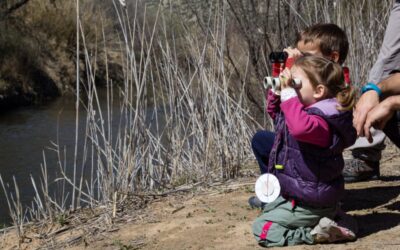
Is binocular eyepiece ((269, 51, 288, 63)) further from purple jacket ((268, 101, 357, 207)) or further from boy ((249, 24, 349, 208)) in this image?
purple jacket ((268, 101, 357, 207))

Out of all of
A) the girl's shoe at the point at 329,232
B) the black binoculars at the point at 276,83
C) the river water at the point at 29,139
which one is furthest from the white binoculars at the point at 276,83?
the river water at the point at 29,139

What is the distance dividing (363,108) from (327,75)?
0.72ft

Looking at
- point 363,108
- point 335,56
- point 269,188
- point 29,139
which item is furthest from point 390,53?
point 29,139

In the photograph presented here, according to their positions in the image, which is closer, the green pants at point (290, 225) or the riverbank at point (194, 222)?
the green pants at point (290, 225)

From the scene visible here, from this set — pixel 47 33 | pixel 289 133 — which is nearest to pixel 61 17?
pixel 47 33

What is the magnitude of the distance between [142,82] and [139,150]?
41 cm

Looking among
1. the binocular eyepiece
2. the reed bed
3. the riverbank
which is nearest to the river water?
the reed bed

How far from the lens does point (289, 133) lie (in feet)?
9.62

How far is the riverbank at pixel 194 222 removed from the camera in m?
3.05

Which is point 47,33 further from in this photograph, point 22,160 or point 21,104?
point 22,160

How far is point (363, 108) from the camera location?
2920mm

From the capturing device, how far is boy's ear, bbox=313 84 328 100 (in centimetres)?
285

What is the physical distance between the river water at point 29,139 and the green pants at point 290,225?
11.1 feet

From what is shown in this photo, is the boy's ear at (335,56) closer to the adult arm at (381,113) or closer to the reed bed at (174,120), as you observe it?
the adult arm at (381,113)
